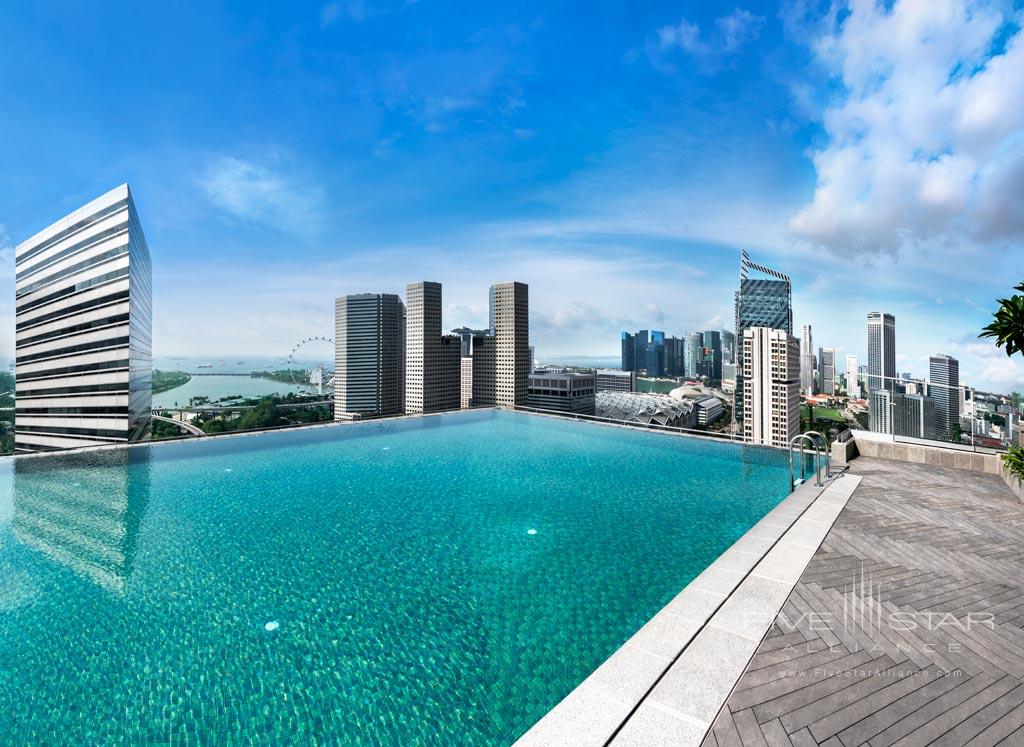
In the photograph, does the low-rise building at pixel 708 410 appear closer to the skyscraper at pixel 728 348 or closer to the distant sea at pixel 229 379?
the skyscraper at pixel 728 348

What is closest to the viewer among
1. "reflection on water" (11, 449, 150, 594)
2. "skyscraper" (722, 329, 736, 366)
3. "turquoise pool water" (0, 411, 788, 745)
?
"turquoise pool water" (0, 411, 788, 745)

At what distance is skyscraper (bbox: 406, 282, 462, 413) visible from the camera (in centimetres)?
7625

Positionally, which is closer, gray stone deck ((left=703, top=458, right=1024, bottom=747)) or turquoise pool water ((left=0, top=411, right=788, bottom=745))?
gray stone deck ((left=703, top=458, right=1024, bottom=747))

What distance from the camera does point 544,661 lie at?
4117 mm

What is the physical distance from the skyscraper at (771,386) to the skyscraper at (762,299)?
158ft

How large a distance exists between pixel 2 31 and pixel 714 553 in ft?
106

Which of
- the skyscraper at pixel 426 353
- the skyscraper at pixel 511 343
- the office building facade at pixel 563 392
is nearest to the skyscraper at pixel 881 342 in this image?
the office building facade at pixel 563 392

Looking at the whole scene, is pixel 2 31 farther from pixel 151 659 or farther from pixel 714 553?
pixel 714 553

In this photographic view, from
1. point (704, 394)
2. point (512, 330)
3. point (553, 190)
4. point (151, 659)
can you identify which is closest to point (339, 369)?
point (512, 330)

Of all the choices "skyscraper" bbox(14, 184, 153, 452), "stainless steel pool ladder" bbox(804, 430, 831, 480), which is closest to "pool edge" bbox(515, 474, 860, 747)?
"stainless steel pool ladder" bbox(804, 430, 831, 480)

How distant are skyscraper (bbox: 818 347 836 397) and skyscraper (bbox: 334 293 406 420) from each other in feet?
249

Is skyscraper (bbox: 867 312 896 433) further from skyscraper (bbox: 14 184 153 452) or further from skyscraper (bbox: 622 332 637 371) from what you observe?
skyscraper (bbox: 622 332 637 371)

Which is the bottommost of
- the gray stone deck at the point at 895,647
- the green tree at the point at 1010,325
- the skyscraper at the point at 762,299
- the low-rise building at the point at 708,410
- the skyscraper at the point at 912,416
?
the low-rise building at the point at 708,410

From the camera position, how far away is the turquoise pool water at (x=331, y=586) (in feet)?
11.9
